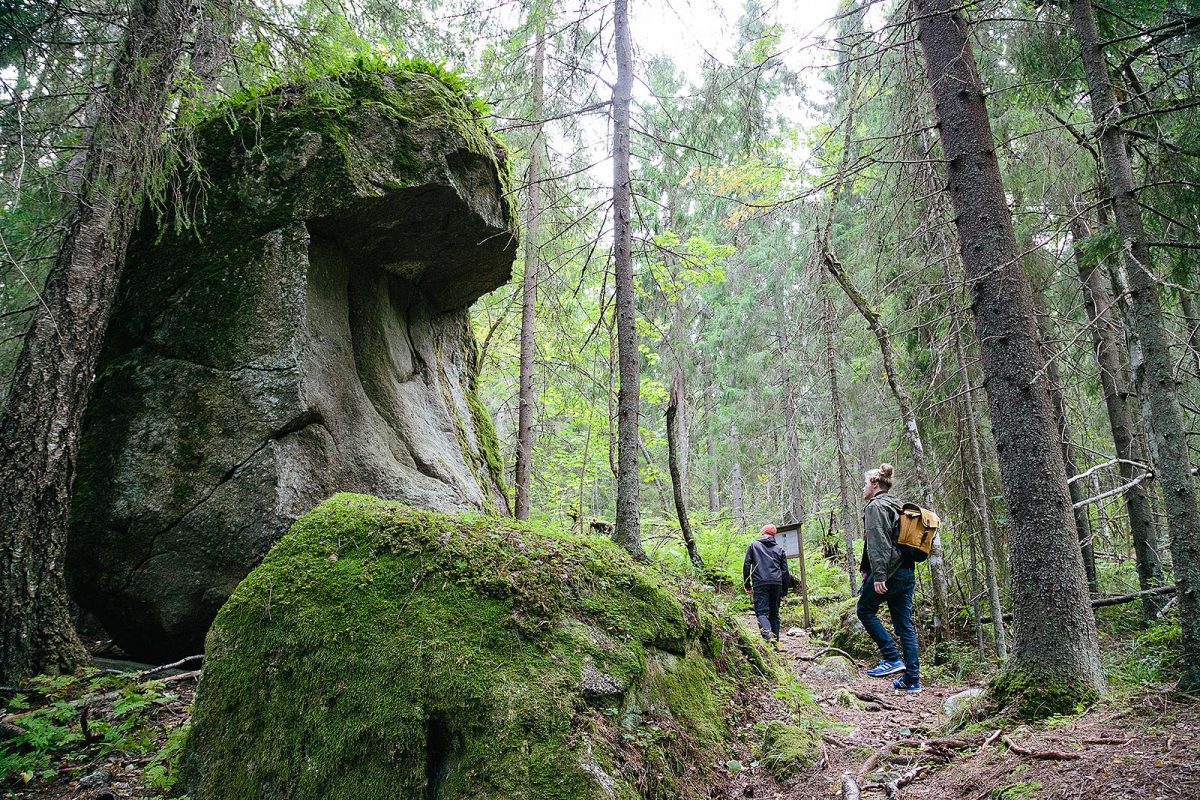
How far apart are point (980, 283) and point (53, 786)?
6.95 m

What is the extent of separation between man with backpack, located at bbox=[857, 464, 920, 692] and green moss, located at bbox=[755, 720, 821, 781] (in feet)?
8.26

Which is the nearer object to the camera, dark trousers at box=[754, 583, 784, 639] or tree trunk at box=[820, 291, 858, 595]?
dark trousers at box=[754, 583, 784, 639]

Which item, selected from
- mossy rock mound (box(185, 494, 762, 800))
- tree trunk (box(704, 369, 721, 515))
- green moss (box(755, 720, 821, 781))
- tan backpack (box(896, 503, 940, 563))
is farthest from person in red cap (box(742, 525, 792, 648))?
tree trunk (box(704, 369, 721, 515))

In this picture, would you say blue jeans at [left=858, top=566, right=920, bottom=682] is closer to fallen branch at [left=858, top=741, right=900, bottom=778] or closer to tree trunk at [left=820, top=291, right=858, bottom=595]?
fallen branch at [left=858, top=741, right=900, bottom=778]

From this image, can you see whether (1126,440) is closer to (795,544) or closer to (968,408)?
(968,408)

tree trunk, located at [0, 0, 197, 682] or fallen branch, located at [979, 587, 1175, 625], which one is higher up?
tree trunk, located at [0, 0, 197, 682]

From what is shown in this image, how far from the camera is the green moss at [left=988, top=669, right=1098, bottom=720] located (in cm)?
399

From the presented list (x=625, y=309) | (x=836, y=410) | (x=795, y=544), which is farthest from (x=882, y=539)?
(x=836, y=410)

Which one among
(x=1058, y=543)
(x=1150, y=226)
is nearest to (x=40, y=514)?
(x=1058, y=543)

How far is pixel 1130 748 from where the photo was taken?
3014 millimetres

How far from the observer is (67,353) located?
4984 mm

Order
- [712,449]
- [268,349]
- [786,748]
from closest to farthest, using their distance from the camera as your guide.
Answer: [786,748], [268,349], [712,449]

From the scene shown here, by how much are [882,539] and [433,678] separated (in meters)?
5.06

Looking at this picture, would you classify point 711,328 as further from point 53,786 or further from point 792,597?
point 53,786
